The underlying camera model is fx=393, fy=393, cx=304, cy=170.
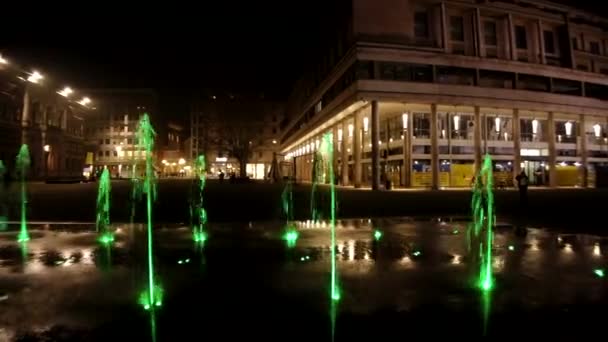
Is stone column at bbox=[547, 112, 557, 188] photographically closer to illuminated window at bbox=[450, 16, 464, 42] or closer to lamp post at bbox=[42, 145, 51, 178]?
illuminated window at bbox=[450, 16, 464, 42]

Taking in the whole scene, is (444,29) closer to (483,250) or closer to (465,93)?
(465,93)

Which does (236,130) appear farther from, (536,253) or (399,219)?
(536,253)

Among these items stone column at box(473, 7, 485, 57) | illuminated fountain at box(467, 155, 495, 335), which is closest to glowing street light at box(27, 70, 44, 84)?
stone column at box(473, 7, 485, 57)

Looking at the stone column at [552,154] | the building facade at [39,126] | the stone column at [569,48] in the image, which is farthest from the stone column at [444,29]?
the building facade at [39,126]

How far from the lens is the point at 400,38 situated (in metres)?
39.6

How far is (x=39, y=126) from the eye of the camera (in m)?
66.1

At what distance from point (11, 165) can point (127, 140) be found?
178 feet

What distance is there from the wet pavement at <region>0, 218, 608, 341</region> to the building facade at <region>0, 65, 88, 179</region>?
60966 mm

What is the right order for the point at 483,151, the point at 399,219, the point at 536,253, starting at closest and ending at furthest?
the point at 536,253 < the point at 399,219 < the point at 483,151

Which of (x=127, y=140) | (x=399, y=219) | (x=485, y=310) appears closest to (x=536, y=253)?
(x=485, y=310)

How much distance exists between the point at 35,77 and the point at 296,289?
75631 mm

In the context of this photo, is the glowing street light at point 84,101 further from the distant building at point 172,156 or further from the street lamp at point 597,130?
the street lamp at point 597,130

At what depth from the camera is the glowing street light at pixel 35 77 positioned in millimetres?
63781

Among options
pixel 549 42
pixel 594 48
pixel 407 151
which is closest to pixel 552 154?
pixel 549 42
